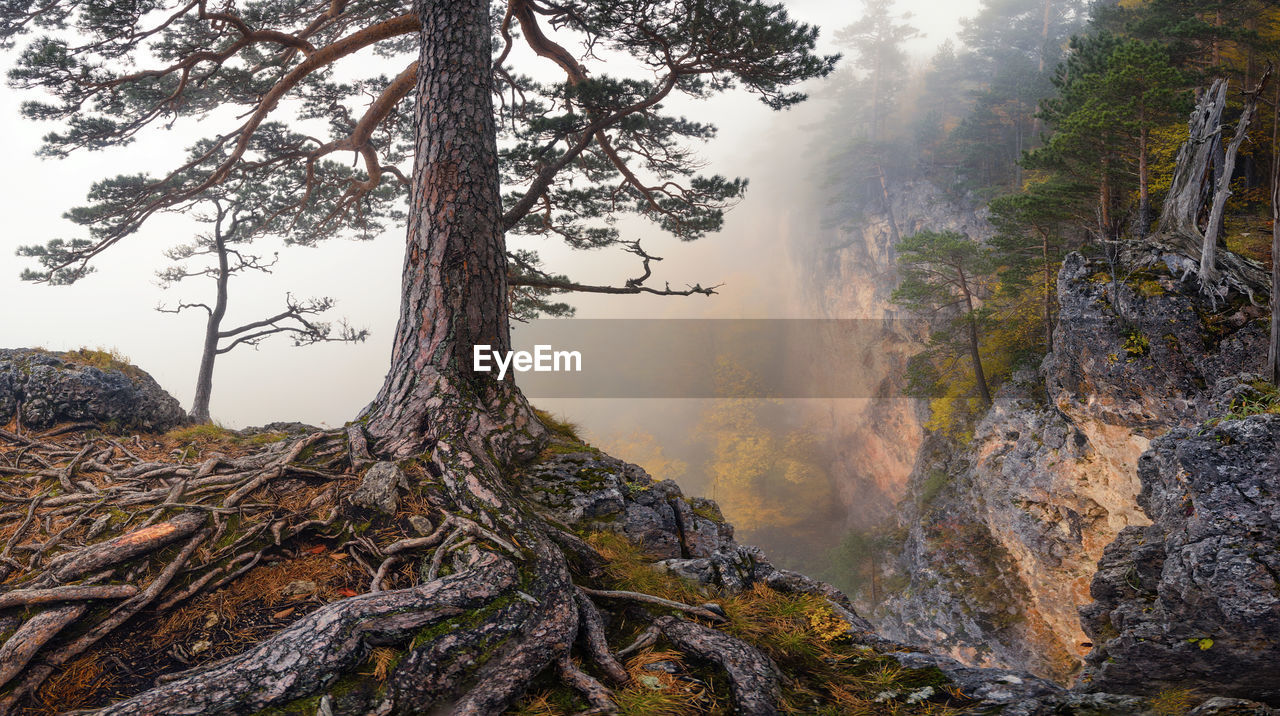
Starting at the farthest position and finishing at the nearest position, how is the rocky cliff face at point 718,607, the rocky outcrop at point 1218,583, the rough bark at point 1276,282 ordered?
1. the rough bark at point 1276,282
2. the rocky outcrop at point 1218,583
3. the rocky cliff face at point 718,607

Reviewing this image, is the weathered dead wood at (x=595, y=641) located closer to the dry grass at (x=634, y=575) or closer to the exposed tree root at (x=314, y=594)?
the exposed tree root at (x=314, y=594)

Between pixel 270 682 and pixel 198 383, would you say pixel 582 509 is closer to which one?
pixel 270 682

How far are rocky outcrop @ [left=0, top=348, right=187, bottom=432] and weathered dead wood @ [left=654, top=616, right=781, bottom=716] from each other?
5.83 metres

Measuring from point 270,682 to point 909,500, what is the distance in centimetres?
2492

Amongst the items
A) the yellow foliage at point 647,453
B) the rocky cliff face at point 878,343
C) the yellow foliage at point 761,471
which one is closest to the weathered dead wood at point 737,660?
the rocky cliff face at point 878,343

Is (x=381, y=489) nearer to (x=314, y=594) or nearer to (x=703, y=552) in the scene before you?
(x=314, y=594)

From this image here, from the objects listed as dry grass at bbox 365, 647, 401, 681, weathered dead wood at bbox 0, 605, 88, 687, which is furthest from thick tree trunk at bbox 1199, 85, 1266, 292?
weathered dead wood at bbox 0, 605, 88, 687

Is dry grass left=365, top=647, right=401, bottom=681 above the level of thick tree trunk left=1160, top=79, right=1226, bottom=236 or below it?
below

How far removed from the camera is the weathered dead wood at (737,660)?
7.41 feet

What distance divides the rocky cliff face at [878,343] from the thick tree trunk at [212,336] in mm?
27097

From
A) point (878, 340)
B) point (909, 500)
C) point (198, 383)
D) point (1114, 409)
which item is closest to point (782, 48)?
point (1114, 409)

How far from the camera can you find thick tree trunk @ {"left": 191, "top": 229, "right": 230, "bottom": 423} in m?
10.1

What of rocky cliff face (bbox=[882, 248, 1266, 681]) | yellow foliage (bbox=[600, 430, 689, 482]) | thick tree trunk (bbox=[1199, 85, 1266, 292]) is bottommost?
yellow foliage (bbox=[600, 430, 689, 482])

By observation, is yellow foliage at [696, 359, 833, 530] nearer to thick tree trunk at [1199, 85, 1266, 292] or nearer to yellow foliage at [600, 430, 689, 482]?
yellow foliage at [600, 430, 689, 482]
